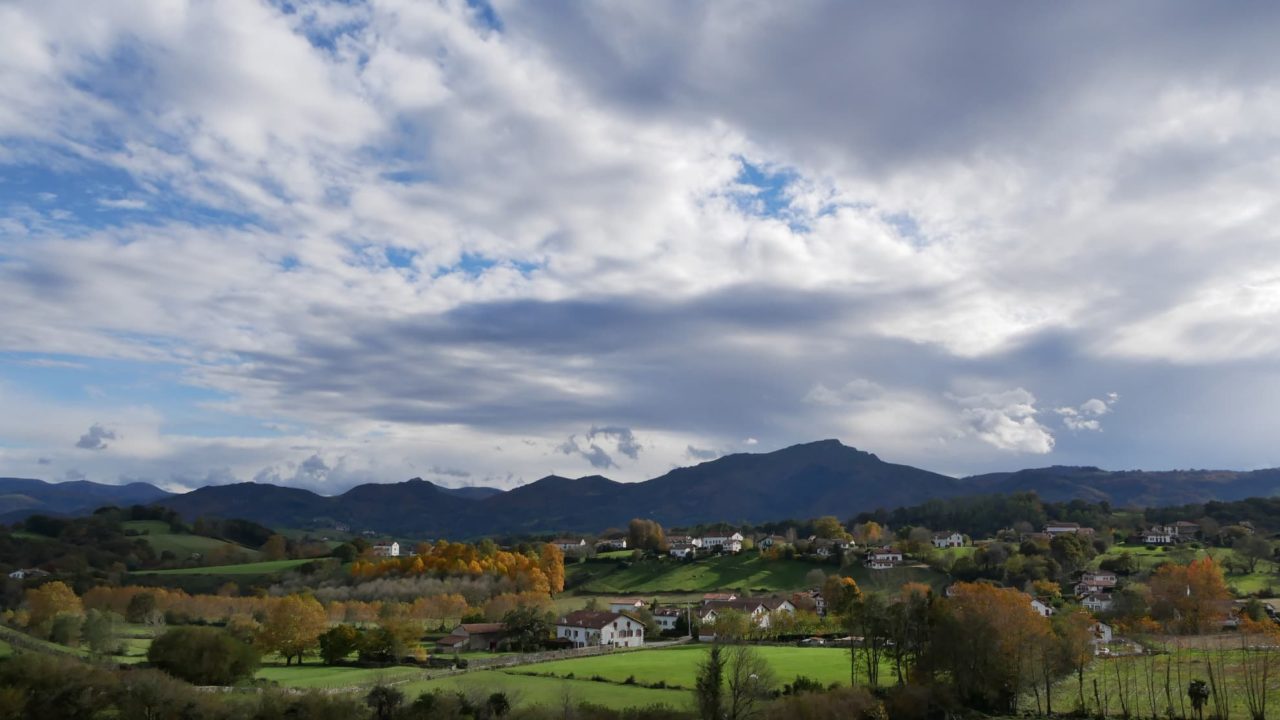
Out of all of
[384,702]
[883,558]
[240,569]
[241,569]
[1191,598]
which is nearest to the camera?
[384,702]

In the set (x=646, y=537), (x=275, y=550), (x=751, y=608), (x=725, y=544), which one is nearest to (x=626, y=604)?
(x=751, y=608)

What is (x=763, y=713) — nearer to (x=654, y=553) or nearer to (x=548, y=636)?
(x=548, y=636)

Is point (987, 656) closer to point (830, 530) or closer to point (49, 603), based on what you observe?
point (49, 603)

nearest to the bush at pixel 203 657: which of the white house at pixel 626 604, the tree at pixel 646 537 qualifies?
the white house at pixel 626 604

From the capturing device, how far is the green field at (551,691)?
5150cm

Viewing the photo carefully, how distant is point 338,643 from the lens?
74625 millimetres

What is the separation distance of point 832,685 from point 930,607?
878 centimetres

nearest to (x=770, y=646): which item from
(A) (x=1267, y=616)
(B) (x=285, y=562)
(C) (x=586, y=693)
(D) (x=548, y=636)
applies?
(D) (x=548, y=636)

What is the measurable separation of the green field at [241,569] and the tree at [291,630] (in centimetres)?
7312

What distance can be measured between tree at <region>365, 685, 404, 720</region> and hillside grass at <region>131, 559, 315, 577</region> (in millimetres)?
108686

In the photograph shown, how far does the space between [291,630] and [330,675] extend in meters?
15.1

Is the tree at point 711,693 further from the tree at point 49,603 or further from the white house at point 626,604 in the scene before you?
the tree at point 49,603

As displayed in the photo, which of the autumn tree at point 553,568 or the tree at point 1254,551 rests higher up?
the tree at point 1254,551

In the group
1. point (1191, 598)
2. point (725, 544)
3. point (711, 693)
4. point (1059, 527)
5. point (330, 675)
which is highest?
point (1059, 527)
